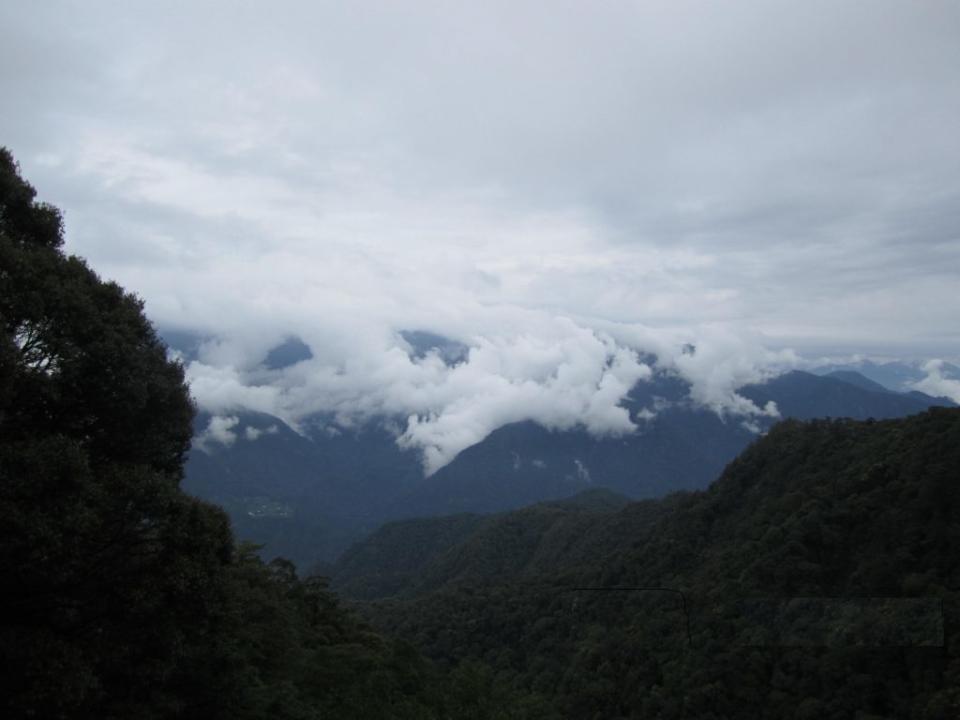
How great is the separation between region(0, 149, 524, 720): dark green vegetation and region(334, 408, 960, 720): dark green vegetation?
919 centimetres

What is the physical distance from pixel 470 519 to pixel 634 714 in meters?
109

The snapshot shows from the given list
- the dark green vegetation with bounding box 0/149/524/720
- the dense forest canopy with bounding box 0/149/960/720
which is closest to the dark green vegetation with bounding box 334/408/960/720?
the dense forest canopy with bounding box 0/149/960/720

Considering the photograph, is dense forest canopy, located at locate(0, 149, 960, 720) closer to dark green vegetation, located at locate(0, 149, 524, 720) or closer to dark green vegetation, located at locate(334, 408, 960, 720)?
dark green vegetation, located at locate(0, 149, 524, 720)

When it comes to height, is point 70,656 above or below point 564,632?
above

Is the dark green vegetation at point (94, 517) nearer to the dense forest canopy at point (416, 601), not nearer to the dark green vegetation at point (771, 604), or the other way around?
the dense forest canopy at point (416, 601)

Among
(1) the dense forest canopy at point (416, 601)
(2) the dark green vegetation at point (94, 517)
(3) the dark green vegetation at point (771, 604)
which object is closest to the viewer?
(2) the dark green vegetation at point (94, 517)

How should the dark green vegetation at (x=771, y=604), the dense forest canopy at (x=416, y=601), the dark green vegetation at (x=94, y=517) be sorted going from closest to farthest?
the dark green vegetation at (x=94, y=517) → the dense forest canopy at (x=416, y=601) → the dark green vegetation at (x=771, y=604)

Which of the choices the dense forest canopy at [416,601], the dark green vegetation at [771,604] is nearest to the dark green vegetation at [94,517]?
the dense forest canopy at [416,601]

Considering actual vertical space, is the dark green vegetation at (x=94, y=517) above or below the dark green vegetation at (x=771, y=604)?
above

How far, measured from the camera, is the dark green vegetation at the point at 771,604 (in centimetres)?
2553

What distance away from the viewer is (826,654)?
28.8 meters

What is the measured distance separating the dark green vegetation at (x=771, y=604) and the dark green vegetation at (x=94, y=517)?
919 cm

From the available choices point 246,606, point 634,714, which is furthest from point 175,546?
point 634,714

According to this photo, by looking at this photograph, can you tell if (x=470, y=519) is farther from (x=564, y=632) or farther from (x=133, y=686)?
(x=133, y=686)
